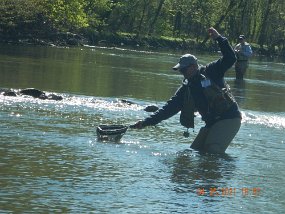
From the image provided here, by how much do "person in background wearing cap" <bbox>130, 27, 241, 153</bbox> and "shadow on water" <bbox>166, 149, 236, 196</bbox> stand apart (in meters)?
0.39

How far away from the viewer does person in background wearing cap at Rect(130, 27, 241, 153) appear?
12.9 meters

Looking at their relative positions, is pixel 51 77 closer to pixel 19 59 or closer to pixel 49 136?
pixel 19 59

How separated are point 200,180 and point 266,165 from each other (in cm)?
232

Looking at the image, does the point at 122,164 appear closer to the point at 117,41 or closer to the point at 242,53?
the point at 242,53

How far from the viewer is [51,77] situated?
Answer: 28.8m

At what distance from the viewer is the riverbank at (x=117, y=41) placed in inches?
2188

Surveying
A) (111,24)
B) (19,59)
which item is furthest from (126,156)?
(111,24)

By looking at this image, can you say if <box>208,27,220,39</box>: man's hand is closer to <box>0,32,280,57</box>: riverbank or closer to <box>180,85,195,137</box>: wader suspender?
<box>180,85,195,137</box>: wader suspender

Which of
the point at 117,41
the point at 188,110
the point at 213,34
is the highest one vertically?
the point at 213,34

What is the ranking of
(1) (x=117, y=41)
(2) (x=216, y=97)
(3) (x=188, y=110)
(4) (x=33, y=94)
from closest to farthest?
1. (2) (x=216, y=97)
2. (3) (x=188, y=110)
3. (4) (x=33, y=94)
4. (1) (x=117, y=41)

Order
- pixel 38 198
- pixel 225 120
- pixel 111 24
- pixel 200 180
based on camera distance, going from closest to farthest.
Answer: pixel 38 198, pixel 200 180, pixel 225 120, pixel 111 24

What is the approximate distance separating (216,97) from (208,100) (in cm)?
16
